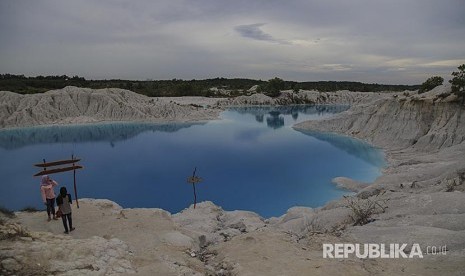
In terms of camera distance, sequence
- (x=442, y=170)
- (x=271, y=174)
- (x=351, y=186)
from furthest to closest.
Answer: (x=271, y=174), (x=351, y=186), (x=442, y=170)

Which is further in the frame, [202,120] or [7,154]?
[202,120]

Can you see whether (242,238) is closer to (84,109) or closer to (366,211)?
(366,211)

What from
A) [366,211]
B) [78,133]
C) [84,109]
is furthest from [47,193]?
[84,109]

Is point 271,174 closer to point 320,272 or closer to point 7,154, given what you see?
point 320,272

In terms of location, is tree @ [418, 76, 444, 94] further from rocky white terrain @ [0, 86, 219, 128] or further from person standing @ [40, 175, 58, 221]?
person standing @ [40, 175, 58, 221]

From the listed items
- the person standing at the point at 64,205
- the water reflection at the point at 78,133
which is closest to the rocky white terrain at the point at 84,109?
the water reflection at the point at 78,133

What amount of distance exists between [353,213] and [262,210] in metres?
7.23

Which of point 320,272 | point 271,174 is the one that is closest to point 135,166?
point 271,174

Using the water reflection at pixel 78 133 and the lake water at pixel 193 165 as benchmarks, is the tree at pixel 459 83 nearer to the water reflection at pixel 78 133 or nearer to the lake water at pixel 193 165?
the lake water at pixel 193 165

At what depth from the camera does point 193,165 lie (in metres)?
27.6

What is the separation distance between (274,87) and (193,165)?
229 feet

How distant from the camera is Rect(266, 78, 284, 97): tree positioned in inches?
3693

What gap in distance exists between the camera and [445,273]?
7.20 m

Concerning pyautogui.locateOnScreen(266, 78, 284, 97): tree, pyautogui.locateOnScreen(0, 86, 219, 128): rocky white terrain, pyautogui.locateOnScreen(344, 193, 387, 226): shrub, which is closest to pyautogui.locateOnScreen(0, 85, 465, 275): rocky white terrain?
pyautogui.locateOnScreen(344, 193, 387, 226): shrub
